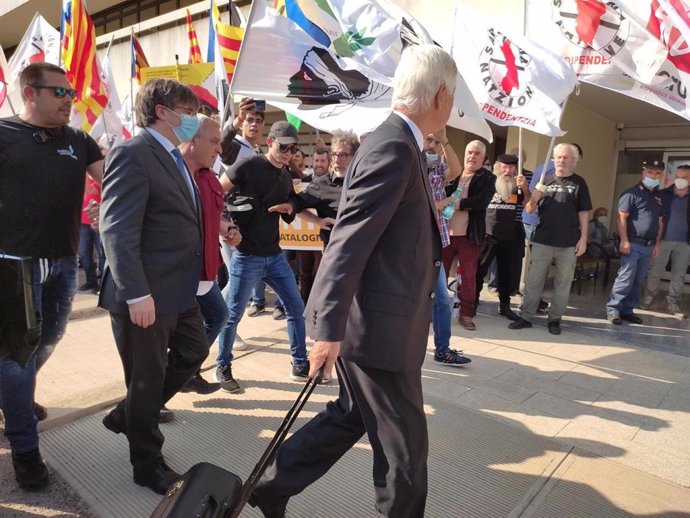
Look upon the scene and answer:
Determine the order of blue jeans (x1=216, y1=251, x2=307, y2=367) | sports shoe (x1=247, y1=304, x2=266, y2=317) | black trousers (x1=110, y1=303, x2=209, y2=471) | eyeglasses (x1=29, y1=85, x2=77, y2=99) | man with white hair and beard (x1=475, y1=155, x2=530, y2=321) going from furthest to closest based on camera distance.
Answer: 1. man with white hair and beard (x1=475, y1=155, x2=530, y2=321)
2. sports shoe (x1=247, y1=304, x2=266, y2=317)
3. blue jeans (x1=216, y1=251, x2=307, y2=367)
4. eyeglasses (x1=29, y1=85, x2=77, y2=99)
5. black trousers (x1=110, y1=303, x2=209, y2=471)

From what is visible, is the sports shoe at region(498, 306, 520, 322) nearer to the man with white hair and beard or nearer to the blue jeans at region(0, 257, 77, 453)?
the man with white hair and beard

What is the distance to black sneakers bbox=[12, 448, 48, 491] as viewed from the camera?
2455 millimetres

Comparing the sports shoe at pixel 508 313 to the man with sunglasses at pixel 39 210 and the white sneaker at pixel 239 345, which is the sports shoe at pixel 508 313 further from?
the man with sunglasses at pixel 39 210

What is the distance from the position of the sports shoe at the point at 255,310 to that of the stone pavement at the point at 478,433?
1021 millimetres

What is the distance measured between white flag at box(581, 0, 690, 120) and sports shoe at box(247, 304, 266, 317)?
175 inches

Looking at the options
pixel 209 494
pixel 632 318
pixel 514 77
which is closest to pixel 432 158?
pixel 514 77

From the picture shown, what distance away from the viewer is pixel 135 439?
2.45m

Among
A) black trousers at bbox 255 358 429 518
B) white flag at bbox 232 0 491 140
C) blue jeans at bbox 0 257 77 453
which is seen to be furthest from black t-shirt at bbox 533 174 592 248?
blue jeans at bbox 0 257 77 453

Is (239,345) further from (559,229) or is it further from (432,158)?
(559,229)

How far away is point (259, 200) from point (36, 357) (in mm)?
1819

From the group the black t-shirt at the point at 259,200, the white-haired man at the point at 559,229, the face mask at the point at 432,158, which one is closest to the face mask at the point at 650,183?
the white-haired man at the point at 559,229

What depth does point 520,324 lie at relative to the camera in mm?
5738

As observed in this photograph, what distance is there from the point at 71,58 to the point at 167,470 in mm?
5147

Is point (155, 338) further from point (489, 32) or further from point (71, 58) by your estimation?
point (71, 58)
